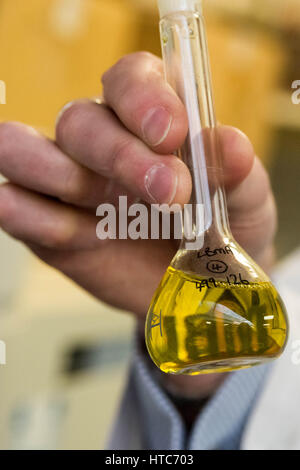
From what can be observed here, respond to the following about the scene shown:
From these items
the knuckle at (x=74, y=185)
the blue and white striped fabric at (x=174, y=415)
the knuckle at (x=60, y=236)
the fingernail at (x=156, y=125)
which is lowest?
the blue and white striped fabric at (x=174, y=415)

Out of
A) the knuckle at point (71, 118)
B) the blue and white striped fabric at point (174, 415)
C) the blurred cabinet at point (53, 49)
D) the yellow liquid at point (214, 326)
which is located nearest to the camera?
the yellow liquid at point (214, 326)

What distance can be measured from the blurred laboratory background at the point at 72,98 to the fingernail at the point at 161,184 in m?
0.69

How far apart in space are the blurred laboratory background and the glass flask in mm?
705

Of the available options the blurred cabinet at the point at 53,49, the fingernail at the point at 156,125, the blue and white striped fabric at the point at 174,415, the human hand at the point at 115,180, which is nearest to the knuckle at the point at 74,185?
the human hand at the point at 115,180

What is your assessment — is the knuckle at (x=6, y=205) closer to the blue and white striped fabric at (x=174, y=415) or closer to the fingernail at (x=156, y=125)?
the fingernail at (x=156, y=125)

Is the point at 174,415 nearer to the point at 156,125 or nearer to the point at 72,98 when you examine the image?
the point at 156,125

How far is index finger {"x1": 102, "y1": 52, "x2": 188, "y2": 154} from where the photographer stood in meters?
0.32

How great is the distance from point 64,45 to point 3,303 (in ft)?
2.45

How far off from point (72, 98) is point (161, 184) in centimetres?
125

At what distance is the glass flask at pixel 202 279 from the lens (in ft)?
0.95

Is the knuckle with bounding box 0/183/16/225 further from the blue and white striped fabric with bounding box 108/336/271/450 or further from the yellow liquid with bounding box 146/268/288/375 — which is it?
the blue and white striped fabric with bounding box 108/336/271/450

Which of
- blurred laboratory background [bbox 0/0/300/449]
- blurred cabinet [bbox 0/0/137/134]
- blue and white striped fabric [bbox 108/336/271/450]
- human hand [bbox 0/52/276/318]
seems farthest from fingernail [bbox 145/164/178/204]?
blurred cabinet [bbox 0/0/137/134]

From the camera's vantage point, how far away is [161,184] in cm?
32

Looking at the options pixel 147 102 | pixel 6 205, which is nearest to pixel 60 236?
pixel 6 205
